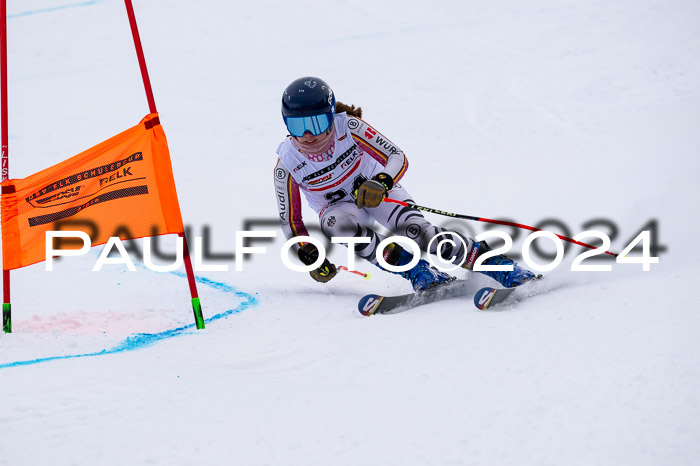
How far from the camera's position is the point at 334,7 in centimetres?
1589

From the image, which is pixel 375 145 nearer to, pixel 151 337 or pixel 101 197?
pixel 101 197

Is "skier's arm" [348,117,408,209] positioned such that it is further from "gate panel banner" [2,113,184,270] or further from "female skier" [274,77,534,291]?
"gate panel banner" [2,113,184,270]

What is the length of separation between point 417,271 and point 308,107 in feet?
3.86

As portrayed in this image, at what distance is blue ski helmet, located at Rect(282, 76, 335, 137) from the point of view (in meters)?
3.93

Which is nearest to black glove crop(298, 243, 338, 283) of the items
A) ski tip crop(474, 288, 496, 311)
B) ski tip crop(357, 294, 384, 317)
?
ski tip crop(357, 294, 384, 317)

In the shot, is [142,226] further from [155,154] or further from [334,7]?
[334,7]

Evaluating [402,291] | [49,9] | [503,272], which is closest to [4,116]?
[402,291]

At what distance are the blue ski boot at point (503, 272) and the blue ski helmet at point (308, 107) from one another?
1166 mm

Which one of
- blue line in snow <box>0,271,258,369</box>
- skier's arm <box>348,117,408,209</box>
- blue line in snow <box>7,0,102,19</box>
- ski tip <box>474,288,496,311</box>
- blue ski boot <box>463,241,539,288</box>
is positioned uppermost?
blue line in snow <box>7,0,102,19</box>

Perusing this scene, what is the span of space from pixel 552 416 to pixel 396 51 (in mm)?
11479

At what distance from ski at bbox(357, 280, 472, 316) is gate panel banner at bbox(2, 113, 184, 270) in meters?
1.13

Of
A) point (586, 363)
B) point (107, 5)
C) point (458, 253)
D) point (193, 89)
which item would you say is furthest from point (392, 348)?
point (107, 5)

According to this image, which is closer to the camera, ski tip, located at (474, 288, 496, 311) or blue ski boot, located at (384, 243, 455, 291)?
ski tip, located at (474, 288, 496, 311)

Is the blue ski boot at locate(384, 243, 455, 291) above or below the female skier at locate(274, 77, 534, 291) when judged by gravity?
below
